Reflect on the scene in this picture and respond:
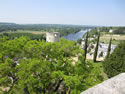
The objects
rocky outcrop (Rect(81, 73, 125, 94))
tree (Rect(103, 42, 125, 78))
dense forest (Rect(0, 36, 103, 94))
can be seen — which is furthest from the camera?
tree (Rect(103, 42, 125, 78))

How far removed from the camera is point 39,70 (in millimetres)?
11562

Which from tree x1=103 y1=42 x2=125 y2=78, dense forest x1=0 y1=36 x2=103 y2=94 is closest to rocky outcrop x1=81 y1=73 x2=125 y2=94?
dense forest x1=0 y1=36 x2=103 y2=94

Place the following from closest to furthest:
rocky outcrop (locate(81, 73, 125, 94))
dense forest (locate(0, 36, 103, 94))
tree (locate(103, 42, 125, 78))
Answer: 1. rocky outcrop (locate(81, 73, 125, 94))
2. dense forest (locate(0, 36, 103, 94))
3. tree (locate(103, 42, 125, 78))

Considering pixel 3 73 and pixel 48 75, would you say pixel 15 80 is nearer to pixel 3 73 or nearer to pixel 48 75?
pixel 3 73

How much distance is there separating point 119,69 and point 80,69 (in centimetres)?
1620

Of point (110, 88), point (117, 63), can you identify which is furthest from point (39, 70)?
point (117, 63)

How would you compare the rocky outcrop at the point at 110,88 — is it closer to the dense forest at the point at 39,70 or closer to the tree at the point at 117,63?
the dense forest at the point at 39,70

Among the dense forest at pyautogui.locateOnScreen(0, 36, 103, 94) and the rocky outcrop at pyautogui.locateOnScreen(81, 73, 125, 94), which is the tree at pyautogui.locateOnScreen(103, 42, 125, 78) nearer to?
the dense forest at pyautogui.locateOnScreen(0, 36, 103, 94)

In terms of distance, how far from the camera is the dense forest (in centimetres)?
1122

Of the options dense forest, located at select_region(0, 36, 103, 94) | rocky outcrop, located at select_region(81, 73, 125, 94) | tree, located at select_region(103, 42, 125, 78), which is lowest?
tree, located at select_region(103, 42, 125, 78)

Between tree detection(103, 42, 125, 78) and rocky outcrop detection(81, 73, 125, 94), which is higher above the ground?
rocky outcrop detection(81, 73, 125, 94)

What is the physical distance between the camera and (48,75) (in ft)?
43.1

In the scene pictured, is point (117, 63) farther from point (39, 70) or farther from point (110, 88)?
point (110, 88)

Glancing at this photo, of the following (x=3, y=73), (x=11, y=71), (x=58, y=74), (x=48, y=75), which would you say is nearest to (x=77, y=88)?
(x=58, y=74)
